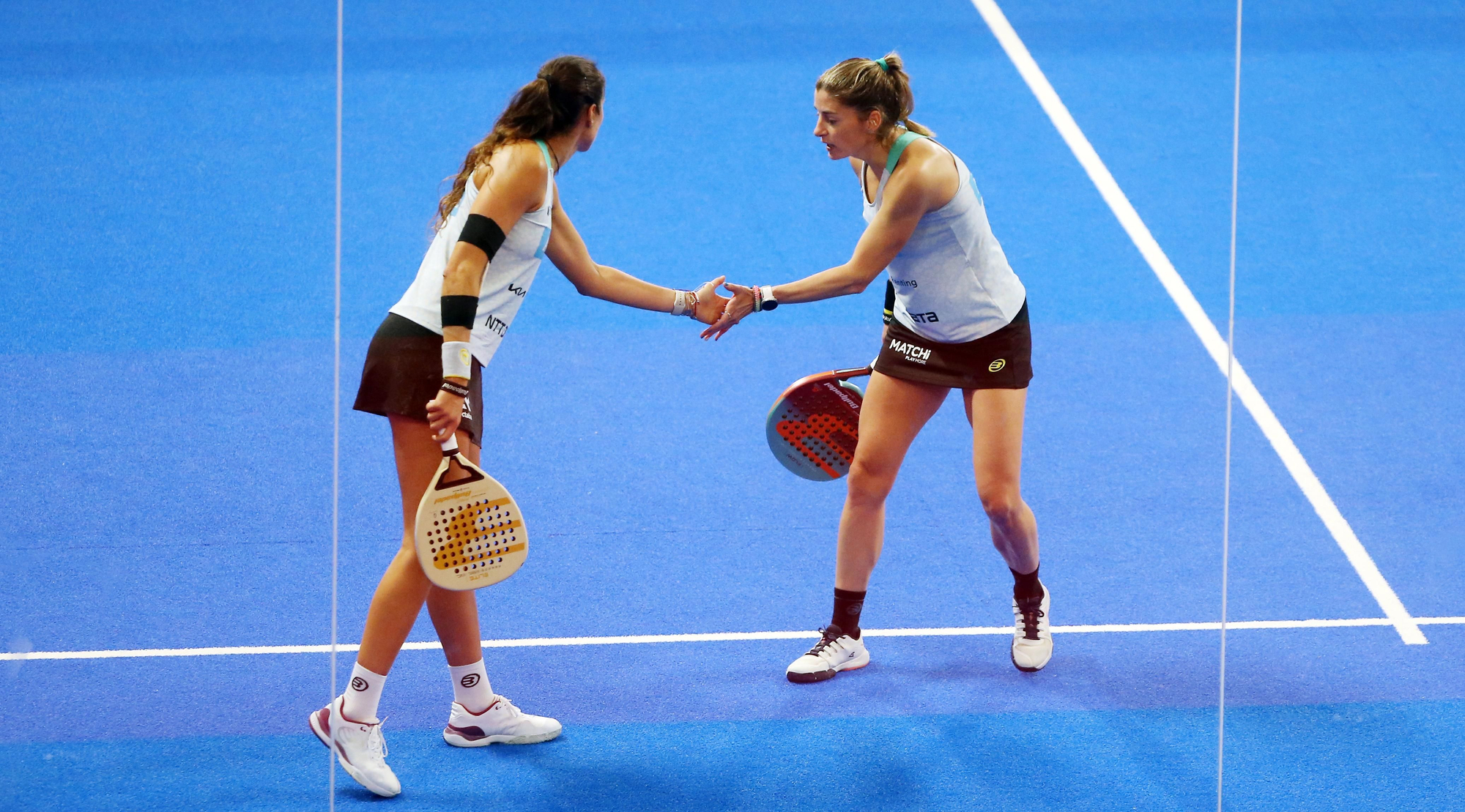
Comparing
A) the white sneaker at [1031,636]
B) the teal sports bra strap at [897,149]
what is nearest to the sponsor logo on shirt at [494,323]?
the teal sports bra strap at [897,149]

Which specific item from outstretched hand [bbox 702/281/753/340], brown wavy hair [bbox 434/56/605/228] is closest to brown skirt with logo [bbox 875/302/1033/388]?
outstretched hand [bbox 702/281/753/340]

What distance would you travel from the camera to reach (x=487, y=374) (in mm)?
6969

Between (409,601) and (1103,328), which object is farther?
(1103,328)

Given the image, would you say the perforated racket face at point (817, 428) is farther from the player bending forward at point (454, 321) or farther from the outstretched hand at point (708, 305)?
the player bending forward at point (454, 321)

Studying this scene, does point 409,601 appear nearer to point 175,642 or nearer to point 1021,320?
point 175,642

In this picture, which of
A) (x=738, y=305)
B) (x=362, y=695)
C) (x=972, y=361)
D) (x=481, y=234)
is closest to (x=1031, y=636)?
(x=972, y=361)

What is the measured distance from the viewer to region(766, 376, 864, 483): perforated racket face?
190 inches

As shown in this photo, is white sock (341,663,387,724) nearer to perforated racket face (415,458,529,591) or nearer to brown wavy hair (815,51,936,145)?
perforated racket face (415,458,529,591)

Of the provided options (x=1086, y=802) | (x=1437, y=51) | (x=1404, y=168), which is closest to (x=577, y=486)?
(x=1086, y=802)

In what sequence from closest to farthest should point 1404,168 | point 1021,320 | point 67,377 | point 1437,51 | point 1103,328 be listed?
point 1021,320
point 67,377
point 1103,328
point 1404,168
point 1437,51

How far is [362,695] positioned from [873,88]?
221cm

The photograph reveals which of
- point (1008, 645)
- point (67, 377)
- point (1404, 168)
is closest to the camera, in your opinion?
point (1008, 645)

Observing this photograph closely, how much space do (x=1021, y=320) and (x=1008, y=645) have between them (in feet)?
3.71

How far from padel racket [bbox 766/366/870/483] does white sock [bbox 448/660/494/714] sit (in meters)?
1.20
